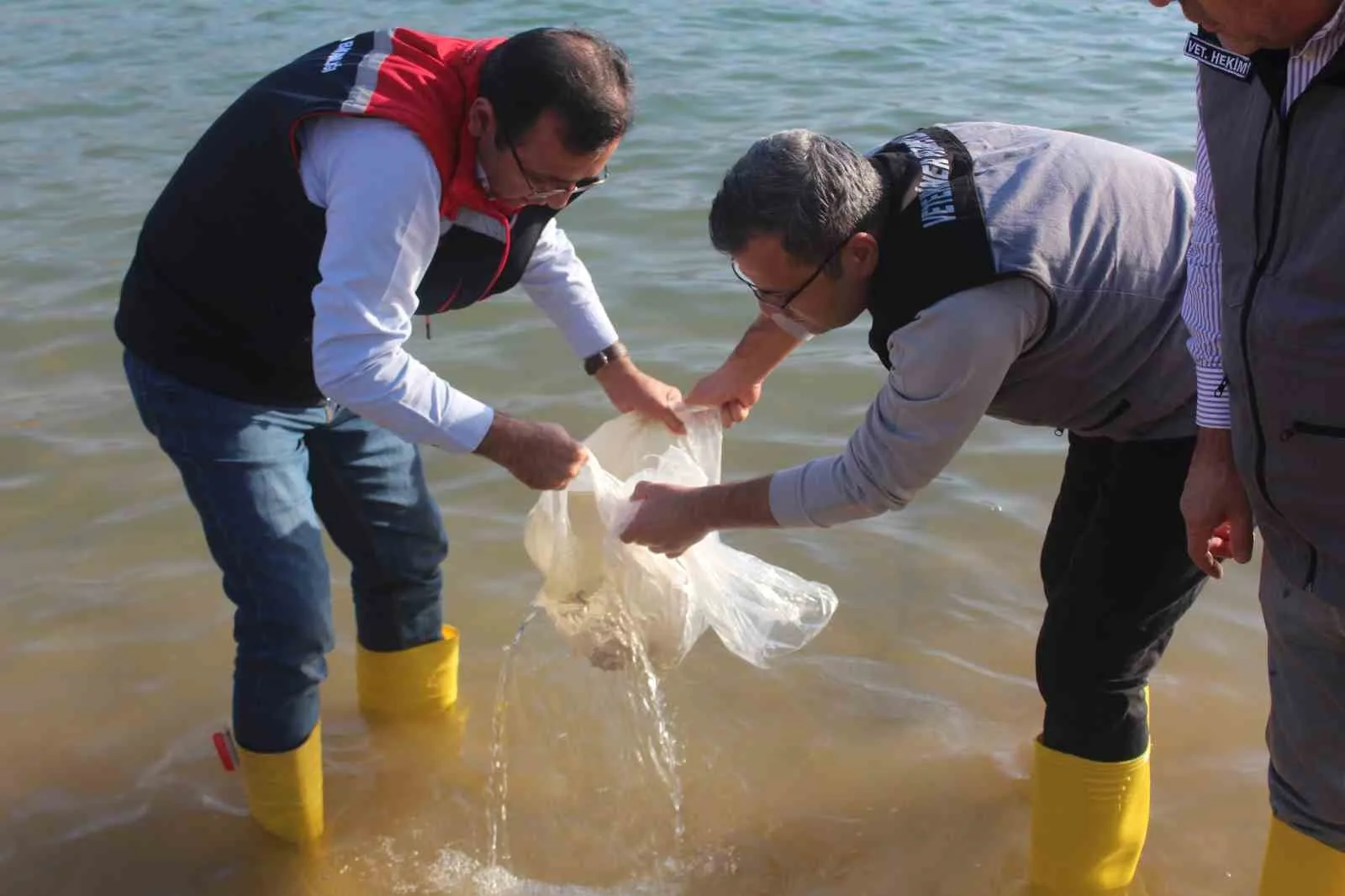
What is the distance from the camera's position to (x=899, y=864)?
11.0 feet

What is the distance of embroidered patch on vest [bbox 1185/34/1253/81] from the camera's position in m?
2.04

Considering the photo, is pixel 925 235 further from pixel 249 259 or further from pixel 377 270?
pixel 249 259

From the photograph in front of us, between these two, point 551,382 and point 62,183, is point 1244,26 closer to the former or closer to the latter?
point 551,382

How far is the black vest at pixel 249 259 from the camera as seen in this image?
8.95 ft

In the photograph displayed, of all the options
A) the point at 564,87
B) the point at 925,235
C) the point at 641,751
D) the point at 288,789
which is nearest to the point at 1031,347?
the point at 925,235

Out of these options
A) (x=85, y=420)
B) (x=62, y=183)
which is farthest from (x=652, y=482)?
(x=62, y=183)

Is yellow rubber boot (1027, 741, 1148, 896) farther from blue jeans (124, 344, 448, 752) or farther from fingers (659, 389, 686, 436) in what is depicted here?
blue jeans (124, 344, 448, 752)

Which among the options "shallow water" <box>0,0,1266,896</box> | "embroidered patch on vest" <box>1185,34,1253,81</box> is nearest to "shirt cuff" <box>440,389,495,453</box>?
"shallow water" <box>0,0,1266,896</box>

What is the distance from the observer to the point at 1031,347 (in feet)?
8.10

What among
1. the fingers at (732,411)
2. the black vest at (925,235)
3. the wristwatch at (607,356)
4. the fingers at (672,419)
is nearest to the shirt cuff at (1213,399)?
the black vest at (925,235)

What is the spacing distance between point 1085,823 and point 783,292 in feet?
4.32

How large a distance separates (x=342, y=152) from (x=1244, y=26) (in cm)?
154

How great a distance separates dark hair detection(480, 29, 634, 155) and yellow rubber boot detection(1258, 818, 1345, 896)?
1.72m

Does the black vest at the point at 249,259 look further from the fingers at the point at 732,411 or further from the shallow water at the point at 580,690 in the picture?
the shallow water at the point at 580,690
